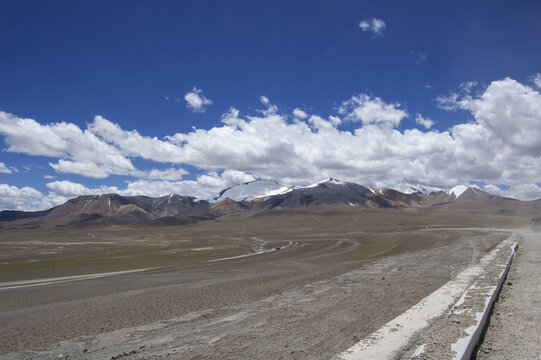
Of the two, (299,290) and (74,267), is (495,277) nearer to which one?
(299,290)

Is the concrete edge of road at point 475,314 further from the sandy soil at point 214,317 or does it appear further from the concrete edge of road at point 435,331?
the sandy soil at point 214,317

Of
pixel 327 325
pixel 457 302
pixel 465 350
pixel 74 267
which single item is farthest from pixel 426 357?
pixel 74 267

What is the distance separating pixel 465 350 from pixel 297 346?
2834mm

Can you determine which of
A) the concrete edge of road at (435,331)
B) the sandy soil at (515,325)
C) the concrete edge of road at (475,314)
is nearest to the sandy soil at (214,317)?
the concrete edge of road at (435,331)

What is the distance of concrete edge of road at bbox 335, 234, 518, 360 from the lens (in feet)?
21.3

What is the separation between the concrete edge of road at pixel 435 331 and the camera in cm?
649

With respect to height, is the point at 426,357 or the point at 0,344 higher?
the point at 426,357

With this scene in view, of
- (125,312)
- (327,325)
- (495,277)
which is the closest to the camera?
(327,325)

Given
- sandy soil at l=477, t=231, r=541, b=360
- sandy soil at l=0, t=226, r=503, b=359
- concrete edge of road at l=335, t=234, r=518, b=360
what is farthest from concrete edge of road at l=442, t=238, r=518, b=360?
sandy soil at l=0, t=226, r=503, b=359

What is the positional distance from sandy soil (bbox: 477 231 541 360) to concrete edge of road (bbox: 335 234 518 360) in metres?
0.21

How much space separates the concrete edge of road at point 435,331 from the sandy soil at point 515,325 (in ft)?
0.70

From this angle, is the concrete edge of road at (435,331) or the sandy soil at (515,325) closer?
the concrete edge of road at (435,331)

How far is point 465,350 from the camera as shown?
6270 mm

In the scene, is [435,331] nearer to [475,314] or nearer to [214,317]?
[475,314]
